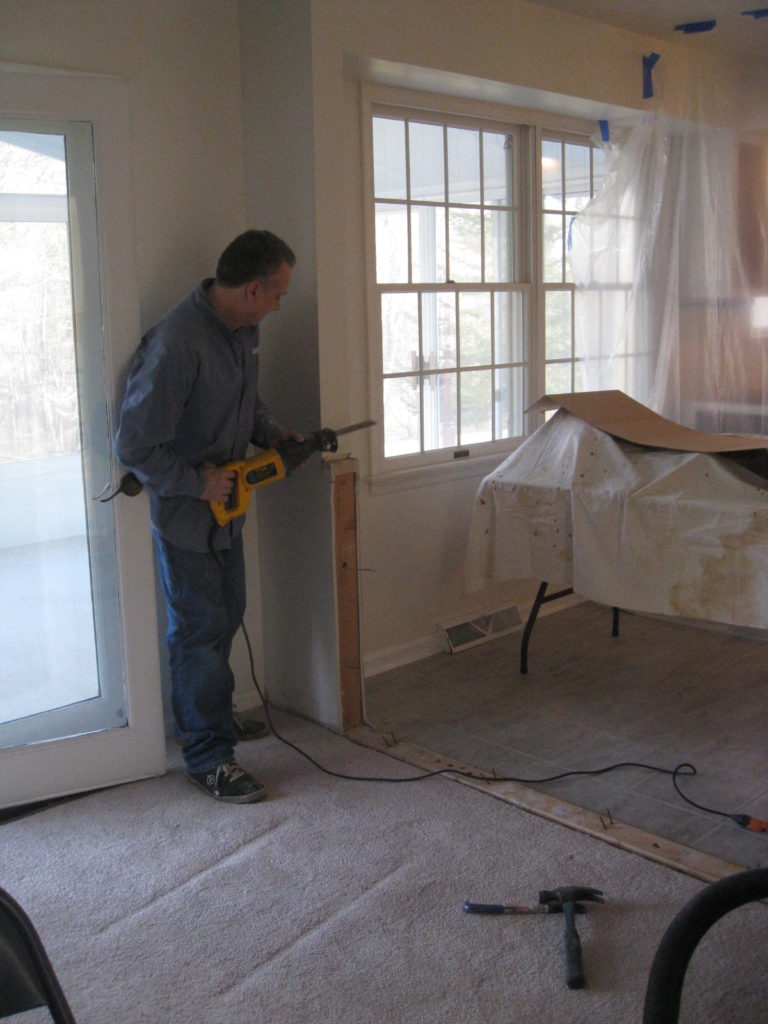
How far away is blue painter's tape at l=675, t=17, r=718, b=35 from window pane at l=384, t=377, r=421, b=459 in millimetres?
1988

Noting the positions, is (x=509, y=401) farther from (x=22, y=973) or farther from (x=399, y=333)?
(x=22, y=973)

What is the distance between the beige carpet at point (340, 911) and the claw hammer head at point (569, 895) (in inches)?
1.1

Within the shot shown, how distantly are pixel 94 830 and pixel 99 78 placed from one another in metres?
2.13

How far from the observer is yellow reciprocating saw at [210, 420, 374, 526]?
2.93 meters

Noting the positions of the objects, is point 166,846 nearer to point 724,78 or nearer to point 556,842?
point 556,842

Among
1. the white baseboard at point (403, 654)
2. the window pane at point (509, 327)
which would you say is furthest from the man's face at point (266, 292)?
the window pane at point (509, 327)

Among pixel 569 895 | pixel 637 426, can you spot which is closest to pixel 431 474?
pixel 637 426

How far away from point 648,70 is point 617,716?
116 inches

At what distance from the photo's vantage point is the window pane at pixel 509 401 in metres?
4.52

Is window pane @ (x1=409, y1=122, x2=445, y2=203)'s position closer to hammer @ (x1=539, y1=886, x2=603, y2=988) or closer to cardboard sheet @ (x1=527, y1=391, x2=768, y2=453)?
cardboard sheet @ (x1=527, y1=391, x2=768, y2=453)

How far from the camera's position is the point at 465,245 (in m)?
4.24

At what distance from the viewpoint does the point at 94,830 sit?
277 centimetres

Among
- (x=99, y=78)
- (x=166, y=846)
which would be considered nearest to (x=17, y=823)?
(x=166, y=846)

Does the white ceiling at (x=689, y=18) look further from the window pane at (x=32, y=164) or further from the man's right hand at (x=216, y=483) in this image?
the man's right hand at (x=216, y=483)
